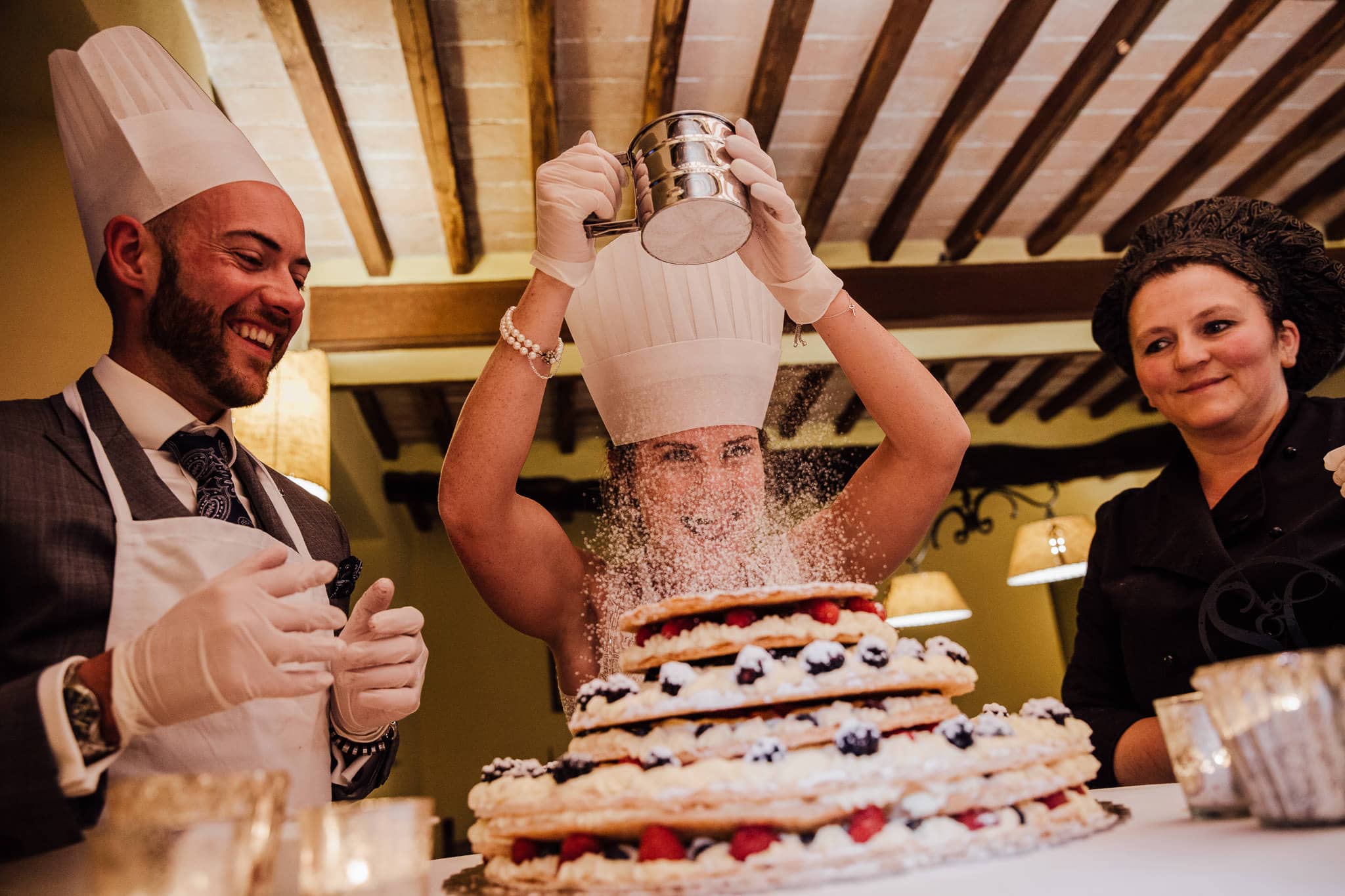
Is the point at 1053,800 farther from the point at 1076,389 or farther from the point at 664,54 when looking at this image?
the point at 1076,389

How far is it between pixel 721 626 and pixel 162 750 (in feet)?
2.41

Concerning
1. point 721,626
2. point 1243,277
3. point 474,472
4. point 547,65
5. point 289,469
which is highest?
point 547,65

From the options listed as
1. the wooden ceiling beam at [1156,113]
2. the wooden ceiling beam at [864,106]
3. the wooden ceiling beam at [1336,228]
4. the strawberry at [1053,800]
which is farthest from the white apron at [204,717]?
the wooden ceiling beam at [1336,228]

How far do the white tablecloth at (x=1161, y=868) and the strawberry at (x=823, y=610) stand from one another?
30cm

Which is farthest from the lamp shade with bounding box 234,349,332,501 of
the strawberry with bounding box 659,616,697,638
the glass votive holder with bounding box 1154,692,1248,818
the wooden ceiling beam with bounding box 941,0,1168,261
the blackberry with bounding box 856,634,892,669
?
the wooden ceiling beam with bounding box 941,0,1168,261

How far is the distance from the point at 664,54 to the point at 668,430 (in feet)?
7.52

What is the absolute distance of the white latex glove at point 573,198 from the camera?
1.36 m

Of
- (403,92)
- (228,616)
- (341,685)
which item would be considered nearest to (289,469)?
(403,92)

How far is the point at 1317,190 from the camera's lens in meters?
5.51

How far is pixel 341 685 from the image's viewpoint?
4.54 ft

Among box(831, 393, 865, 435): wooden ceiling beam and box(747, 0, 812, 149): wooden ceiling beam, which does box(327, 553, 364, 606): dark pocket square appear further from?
box(831, 393, 865, 435): wooden ceiling beam

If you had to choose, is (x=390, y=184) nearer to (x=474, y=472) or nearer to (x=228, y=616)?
(x=474, y=472)

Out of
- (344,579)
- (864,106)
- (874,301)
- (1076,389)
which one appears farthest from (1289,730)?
(1076,389)

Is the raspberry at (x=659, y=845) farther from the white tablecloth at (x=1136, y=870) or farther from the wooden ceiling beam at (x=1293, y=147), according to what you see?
the wooden ceiling beam at (x=1293, y=147)
